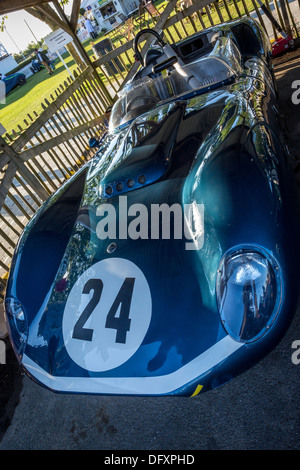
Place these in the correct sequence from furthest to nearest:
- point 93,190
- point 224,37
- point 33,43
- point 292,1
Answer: point 33,43 < point 292,1 < point 224,37 < point 93,190

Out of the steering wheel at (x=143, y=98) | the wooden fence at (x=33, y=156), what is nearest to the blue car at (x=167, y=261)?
the steering wheel at (x=143, y=98)

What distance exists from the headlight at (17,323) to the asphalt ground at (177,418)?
2.32 ft

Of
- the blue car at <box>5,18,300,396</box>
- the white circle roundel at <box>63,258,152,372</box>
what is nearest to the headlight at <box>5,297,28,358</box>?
the blue car at <box>5,18,300,396</box>

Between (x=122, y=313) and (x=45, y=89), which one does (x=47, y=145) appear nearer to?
(x=122, y=313)

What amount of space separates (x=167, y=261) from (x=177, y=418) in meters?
0.97

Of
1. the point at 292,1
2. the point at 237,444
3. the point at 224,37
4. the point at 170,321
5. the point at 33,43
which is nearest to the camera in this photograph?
the point at 170,321

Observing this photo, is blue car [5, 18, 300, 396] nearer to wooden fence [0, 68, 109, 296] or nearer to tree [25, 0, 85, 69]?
wooden fence [0, 68, 109, 296]

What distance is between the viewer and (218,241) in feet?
4.87

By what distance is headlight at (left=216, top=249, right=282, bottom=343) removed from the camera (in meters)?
1.36

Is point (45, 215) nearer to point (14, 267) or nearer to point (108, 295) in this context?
point (14, 267)

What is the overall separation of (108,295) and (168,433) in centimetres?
88

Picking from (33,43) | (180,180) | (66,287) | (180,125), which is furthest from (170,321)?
(33,43)

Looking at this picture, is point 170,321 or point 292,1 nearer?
point 170,321

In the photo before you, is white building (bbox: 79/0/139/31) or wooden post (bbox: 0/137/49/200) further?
white building (bbox: 79/0/139/31)
